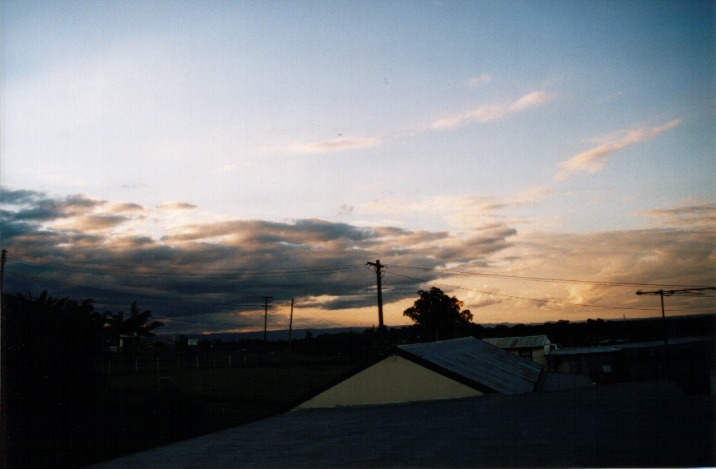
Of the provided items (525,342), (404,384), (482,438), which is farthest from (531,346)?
(482,438)

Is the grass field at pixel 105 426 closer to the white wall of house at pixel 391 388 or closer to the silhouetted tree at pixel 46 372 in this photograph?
the silhouetted tree at pixel 46 372

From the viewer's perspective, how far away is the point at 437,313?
91.4 m

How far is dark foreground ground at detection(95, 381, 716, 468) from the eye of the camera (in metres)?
9.59

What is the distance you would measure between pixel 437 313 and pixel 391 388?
2752 inches

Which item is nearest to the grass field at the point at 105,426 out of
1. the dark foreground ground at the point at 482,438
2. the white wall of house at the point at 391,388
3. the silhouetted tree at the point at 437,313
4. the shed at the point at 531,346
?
the dark foreground ground at the point at 482,438

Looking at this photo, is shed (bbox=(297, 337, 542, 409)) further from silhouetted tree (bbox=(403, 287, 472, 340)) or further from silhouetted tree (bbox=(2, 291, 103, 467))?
silhouetted tree (bbox=(403, 287, 472, 340))

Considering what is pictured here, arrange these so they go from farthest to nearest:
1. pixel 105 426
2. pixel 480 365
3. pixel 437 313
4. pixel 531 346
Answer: pixel 437 313 < pixel 531 346 < pixel 480 365 < pixel 105 426

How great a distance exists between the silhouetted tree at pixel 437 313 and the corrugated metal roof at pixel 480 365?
55.4 meters

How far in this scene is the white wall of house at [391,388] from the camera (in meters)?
22.2

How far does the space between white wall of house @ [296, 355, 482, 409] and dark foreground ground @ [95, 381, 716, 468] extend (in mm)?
3106

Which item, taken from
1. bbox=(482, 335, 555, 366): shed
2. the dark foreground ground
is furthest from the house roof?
the dark foreground ground

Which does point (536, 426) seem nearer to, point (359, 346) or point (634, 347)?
point (634, 347)

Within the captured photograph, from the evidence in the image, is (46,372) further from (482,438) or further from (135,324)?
(135,324)

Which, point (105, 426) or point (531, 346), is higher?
point (531, 346)
